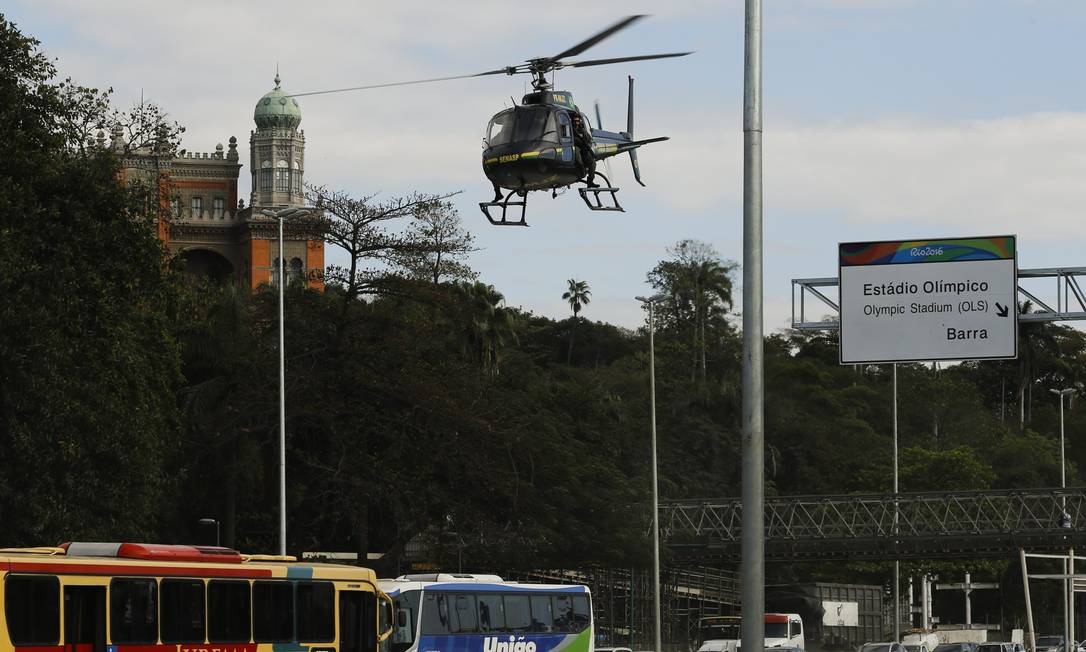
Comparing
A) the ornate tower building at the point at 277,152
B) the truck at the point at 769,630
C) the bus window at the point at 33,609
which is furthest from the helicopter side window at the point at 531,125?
the ornate tower building at the point at 277,152

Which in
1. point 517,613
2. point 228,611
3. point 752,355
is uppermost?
point 752,355

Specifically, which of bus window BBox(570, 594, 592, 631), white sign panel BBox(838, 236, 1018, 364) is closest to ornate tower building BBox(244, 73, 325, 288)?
bus window BBox(570, 594, 592, 631)

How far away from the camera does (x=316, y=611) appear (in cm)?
2464

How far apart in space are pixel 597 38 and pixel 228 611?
8.83m

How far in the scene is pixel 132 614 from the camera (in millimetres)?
21453

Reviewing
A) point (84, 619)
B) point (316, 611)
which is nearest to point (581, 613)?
point (316, 611)

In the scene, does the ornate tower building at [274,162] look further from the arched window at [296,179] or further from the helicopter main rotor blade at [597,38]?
the helicopter main rotor blade at [597,38]

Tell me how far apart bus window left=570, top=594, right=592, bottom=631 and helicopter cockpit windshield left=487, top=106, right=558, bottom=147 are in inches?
474

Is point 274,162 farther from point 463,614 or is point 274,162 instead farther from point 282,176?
point 463,614

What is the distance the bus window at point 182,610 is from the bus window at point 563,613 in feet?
40.7

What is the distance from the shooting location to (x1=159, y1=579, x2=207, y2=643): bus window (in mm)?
21953

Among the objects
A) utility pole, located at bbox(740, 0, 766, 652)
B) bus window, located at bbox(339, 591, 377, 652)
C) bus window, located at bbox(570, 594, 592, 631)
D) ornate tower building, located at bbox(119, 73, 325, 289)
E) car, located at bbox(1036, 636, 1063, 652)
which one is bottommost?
car, located at bbox(1036, 636, 1063, 652)

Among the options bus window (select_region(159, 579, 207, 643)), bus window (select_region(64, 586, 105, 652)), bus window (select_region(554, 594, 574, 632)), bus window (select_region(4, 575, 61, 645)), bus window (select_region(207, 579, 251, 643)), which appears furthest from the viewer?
bus window (select_region(554, 594, 574, 632))

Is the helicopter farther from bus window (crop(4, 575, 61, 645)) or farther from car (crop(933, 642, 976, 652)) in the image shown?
car (crop(933, 642, 976, 652))
